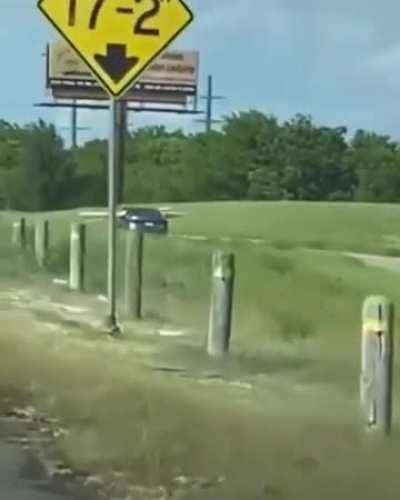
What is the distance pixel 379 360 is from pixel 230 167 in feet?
401

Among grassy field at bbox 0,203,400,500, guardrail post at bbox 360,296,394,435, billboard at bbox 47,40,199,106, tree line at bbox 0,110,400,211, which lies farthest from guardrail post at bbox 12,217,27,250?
tree line at bbox 0,110,400,211

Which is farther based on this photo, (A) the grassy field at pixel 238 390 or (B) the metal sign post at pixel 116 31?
(B) the metal sign post at pixel 116 31

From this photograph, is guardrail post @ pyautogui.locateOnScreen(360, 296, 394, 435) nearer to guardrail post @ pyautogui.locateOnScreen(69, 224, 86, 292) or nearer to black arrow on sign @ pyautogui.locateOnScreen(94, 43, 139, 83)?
black arrow on sign @ pyautogui.locateOnScreen(94, 43, 139, 83)

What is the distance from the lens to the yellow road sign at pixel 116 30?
61.9ft

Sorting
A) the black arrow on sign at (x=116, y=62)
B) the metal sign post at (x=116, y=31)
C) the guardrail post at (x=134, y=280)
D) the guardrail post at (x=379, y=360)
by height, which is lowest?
the guardrail post at (x=134, y=280)

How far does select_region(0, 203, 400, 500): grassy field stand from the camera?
10688mm

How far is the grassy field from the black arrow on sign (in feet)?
10.1

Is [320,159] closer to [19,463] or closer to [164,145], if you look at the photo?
[164,145]

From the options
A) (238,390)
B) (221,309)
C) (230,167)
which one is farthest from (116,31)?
(230,167)

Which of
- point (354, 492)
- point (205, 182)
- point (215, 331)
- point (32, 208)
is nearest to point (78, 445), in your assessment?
point (354, 492)

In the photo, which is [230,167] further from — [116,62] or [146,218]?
[116,62]

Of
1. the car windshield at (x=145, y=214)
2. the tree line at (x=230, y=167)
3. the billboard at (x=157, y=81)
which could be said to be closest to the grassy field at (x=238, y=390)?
the car windshield at (x=145, y=214)

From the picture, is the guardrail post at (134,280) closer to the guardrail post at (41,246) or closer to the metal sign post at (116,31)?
the metal sign post at (116,31)

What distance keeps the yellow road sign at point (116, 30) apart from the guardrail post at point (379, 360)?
24.2 ft
